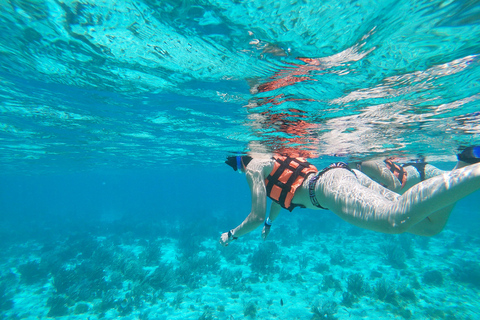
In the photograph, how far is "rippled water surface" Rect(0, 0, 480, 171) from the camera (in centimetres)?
399

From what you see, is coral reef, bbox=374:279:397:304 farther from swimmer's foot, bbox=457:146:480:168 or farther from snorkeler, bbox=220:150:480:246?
swimmer's foot, bbox=457:146:480:168

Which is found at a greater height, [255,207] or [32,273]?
[255,207]

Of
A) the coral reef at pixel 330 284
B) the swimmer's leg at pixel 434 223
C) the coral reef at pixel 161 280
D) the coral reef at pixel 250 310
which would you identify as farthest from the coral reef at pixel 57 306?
the swimmer's leg at pixel 434 223

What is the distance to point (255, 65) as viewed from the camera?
5391 millimetres

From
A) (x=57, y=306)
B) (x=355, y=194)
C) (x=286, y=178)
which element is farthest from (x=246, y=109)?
(x=57, y=306)

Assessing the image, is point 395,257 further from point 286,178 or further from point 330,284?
point 286,178

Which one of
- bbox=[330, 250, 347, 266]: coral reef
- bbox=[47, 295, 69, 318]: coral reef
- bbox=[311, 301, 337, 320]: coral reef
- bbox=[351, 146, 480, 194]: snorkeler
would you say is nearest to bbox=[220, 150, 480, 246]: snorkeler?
bbox=[351, 146, 480, 194]: snorkeler

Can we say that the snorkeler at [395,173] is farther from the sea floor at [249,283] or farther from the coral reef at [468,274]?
the coral reef at [468,274]

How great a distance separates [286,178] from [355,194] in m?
1.61

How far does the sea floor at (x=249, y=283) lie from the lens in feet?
33.9

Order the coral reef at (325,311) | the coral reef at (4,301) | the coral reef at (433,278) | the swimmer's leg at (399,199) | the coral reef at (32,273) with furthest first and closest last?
1. the coral reef at (32,273)
2. the coral reef at (433,278)
3. the coral reef at (4,301)
4. the coral reef at (325,311)
5. the swimmer's leg at (399,199)

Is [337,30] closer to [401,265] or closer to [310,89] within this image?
[310,89]

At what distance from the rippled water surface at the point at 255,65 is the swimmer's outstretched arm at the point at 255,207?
2.76 metres

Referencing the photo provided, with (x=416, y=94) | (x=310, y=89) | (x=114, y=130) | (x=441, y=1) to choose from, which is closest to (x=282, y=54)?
(x=310, y=89)
